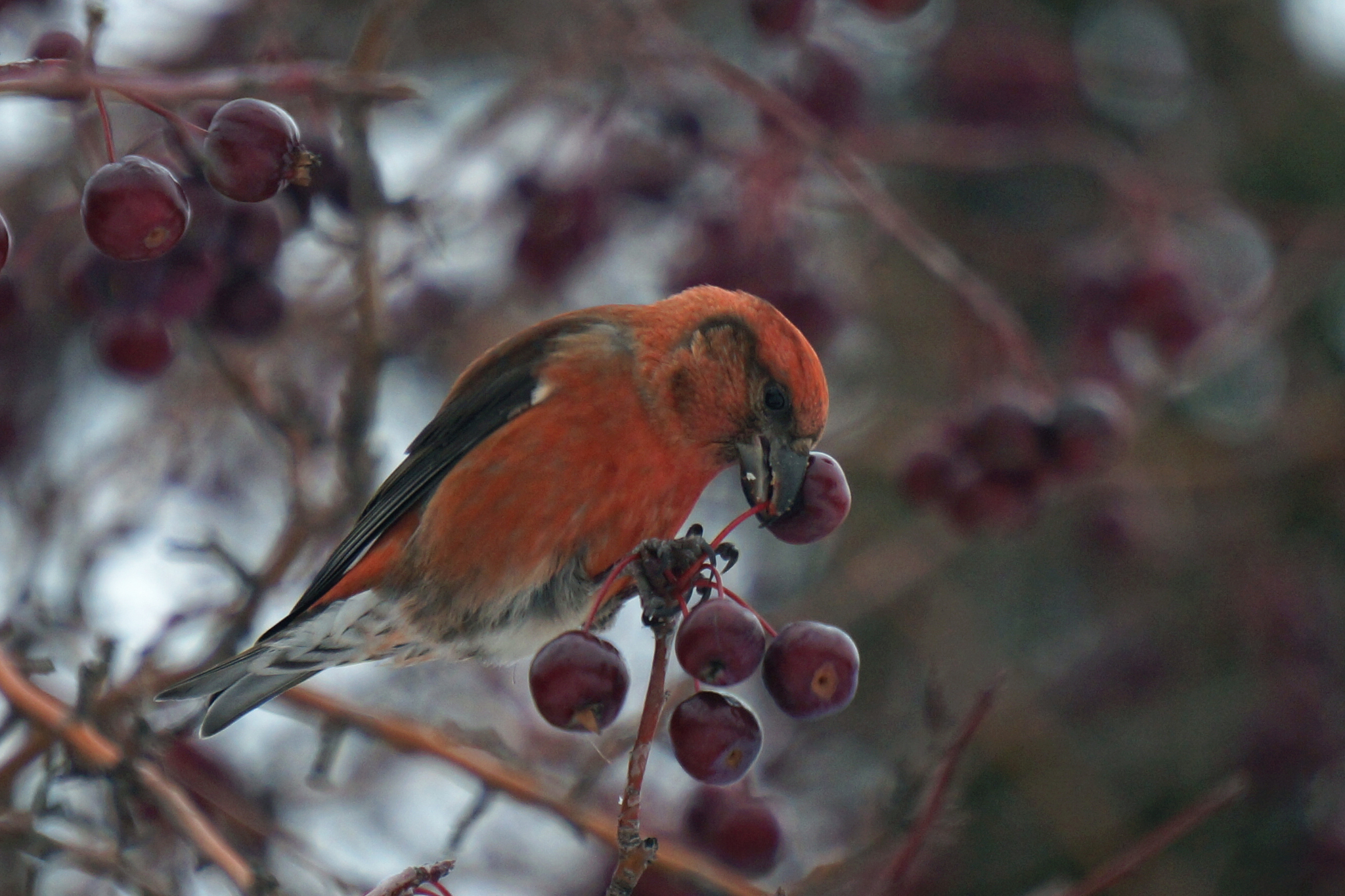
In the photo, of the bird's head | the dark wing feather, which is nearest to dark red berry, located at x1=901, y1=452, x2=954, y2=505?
the bird's head

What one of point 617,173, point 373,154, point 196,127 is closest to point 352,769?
point 617,173

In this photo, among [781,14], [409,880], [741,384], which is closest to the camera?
[409,880]

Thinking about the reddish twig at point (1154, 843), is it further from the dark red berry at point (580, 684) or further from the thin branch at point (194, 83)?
the thin branch at point (194, 83)

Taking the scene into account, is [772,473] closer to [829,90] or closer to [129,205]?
[129,205]

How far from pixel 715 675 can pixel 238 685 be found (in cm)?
119

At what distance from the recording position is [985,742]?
425 cm

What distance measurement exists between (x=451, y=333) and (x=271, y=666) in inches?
56.0

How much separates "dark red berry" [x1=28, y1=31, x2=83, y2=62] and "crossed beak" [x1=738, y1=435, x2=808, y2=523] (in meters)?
1.33

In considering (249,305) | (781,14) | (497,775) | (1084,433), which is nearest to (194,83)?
(249,305)

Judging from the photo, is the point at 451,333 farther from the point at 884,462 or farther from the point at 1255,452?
the point at 1255,452

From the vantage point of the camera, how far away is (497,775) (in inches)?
94.6

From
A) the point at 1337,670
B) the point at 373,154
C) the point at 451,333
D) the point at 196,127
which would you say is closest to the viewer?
the point at 196,127

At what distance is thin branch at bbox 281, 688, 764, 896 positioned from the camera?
2250mm

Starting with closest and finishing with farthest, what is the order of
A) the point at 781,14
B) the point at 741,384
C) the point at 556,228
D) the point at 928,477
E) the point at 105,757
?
the point at 105,757 < the point at 741,384 < the point at 781,14 < the point at 928,477 < the point at 556,228
